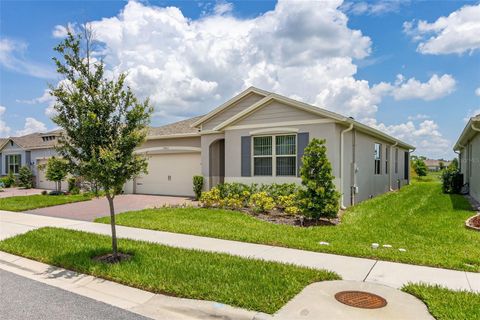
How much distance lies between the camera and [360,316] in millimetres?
3898

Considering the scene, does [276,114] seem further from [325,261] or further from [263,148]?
[325,261]

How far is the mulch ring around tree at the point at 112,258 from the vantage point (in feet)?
20.5

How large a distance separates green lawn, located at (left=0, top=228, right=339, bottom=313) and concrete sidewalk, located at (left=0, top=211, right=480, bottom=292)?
446 mm

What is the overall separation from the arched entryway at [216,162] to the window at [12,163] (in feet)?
68.8

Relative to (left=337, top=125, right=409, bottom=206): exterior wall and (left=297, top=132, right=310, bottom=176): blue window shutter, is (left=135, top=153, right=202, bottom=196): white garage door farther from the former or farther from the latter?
(left=337, top=125, right=409, bottom=206): exterior wall

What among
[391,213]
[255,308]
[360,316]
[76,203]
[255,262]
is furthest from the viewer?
[76,203]

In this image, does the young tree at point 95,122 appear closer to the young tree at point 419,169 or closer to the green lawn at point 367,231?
the green lawn at point 367,231

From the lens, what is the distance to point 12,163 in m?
29.3

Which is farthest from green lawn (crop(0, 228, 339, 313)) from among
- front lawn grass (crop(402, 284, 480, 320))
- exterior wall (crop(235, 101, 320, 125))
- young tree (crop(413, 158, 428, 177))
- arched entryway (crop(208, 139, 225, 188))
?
young tree (crop(413, 158, 428, 177))

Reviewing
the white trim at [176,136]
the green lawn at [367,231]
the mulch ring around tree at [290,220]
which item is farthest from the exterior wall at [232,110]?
the mulch ring around tree at [290,220]

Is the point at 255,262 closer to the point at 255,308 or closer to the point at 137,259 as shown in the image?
the point at 255,308

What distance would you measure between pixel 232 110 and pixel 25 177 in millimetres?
19702

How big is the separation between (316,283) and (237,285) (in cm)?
117

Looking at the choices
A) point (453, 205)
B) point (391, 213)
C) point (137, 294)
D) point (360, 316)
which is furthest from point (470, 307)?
point (453, 205)
